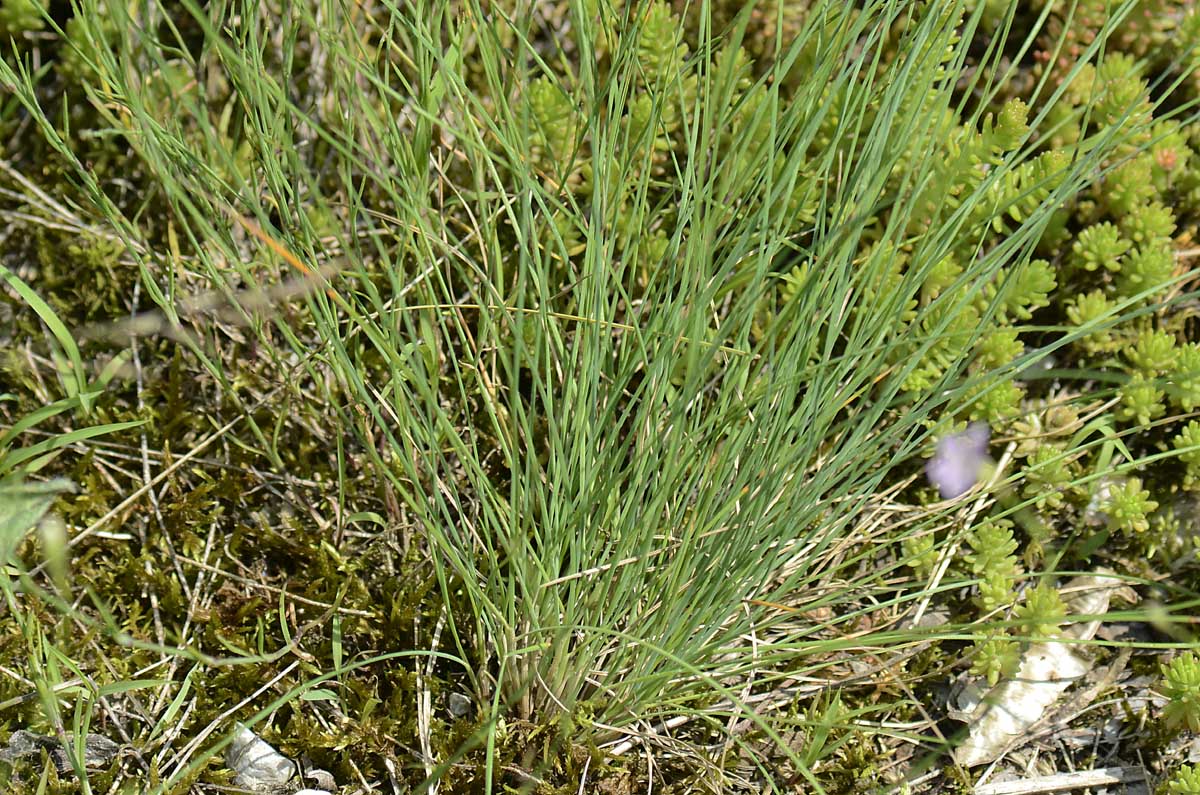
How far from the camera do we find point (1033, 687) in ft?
5.62

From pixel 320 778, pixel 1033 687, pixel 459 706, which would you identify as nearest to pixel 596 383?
pixel 459 706

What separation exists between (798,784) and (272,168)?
1131 millimetres

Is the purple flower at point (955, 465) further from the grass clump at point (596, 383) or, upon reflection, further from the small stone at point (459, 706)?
the small stone at point (459, 706)

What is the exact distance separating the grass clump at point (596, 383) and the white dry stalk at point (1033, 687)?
6 centimetres

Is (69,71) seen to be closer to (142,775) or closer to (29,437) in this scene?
(29,437)

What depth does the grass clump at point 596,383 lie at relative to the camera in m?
1.21

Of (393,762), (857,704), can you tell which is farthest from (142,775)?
(857,704)

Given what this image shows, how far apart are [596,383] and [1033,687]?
96cm

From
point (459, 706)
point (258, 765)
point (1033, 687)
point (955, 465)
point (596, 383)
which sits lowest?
point (258, 765)

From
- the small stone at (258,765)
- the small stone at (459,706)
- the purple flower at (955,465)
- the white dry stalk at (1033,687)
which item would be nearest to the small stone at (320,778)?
the small stone at (258,765)

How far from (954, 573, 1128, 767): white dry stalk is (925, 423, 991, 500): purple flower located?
0.23 metres

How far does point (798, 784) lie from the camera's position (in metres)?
1.56

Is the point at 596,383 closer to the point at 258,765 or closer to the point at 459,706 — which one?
the point at 459,706

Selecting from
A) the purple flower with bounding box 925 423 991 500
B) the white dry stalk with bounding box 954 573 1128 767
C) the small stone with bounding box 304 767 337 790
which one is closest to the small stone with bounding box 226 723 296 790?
the small stone with bounding box 304 767 337 790
